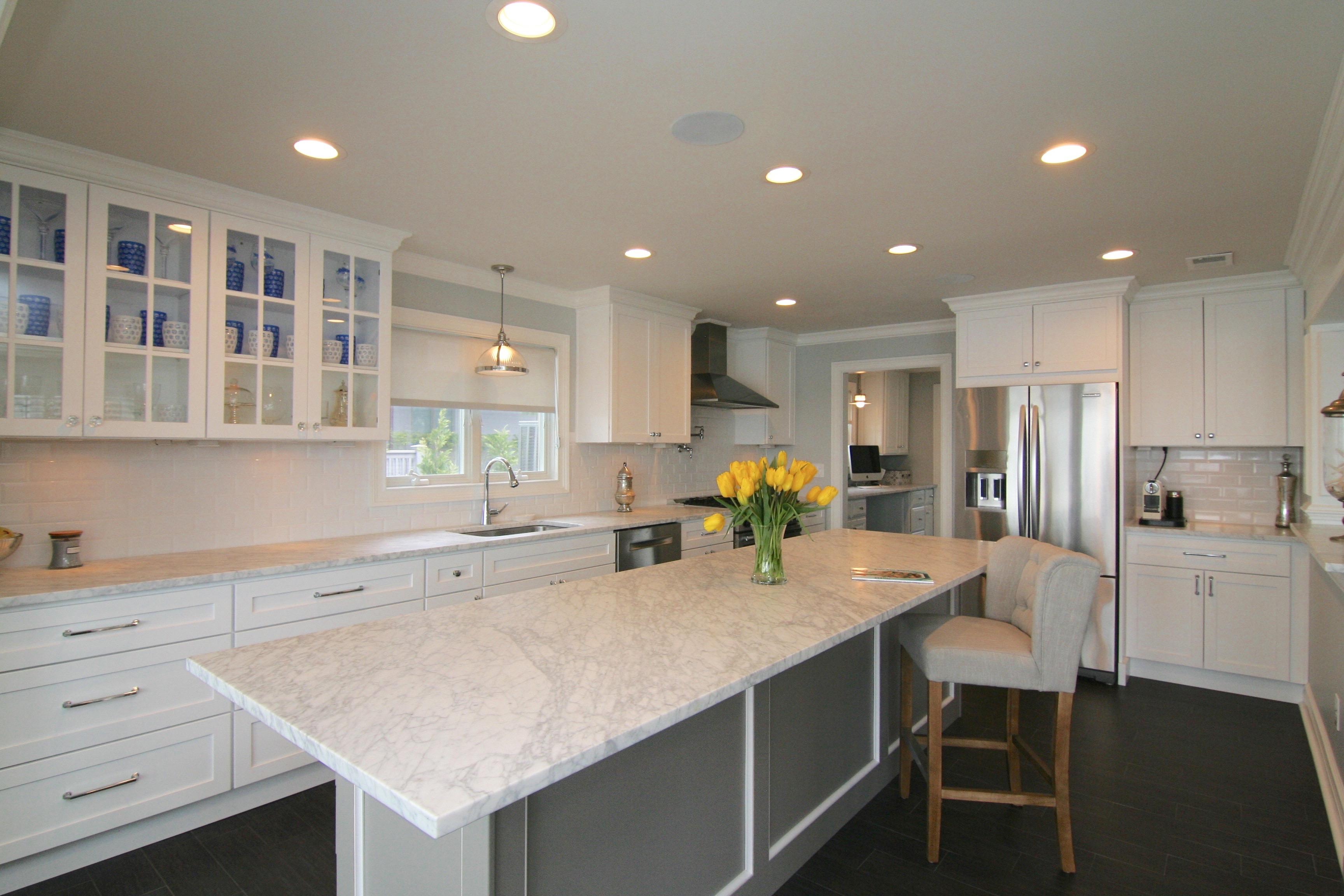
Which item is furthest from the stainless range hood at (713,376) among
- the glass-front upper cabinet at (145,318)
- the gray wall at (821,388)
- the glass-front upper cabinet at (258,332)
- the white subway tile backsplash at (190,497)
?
the glass-front upper cabinet at (145,318)

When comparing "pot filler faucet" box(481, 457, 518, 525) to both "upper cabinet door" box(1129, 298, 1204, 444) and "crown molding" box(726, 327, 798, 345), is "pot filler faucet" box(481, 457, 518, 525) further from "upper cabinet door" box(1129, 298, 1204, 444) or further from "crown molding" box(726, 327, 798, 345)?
"upper cabinet door" box(1129, 298, 1204, 444)

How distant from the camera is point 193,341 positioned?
2656mm

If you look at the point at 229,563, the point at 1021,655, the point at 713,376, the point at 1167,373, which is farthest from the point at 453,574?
the point at 1167,373

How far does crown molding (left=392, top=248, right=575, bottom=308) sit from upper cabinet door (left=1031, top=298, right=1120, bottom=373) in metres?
3.02

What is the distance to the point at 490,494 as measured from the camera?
410 cm

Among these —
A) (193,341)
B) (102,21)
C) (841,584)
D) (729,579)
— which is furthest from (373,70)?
(841,584)

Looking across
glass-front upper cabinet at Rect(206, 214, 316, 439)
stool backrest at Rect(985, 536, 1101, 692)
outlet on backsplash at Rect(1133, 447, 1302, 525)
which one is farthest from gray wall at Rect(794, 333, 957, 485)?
glass-front upper cabinet at Rect(206, 214, 316, 439)

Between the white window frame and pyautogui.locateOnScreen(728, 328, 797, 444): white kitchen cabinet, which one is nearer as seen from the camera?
the white window frame

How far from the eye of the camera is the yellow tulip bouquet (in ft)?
6.98

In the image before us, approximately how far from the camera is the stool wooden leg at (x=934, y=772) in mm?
2229

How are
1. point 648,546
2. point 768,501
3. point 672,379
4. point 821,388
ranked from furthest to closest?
point 821,388, point 672,379, point 648,546, point 768,501

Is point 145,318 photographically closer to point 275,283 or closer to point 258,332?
point 258,332

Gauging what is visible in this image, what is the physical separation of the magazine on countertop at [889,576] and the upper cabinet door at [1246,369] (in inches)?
116

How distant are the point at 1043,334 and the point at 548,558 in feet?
10.9
